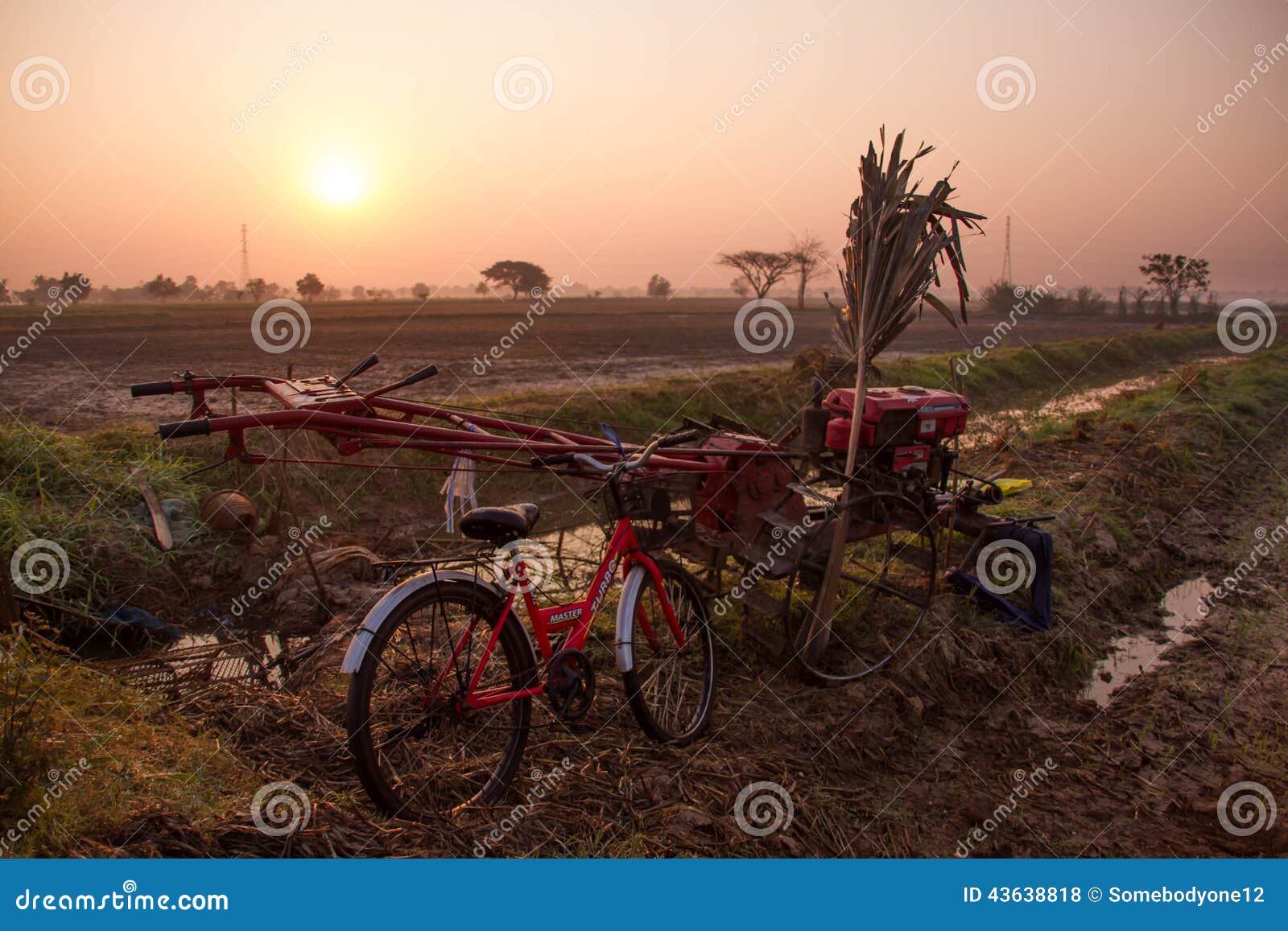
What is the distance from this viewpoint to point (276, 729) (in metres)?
3.79

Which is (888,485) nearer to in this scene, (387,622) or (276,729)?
(387,622)

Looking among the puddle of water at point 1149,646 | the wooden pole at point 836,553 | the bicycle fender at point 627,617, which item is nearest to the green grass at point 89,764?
the bicycle fender at point 627,617

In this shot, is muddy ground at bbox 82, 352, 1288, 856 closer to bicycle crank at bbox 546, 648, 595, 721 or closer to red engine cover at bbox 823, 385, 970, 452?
bicycle crank at bbox 546, 648, 595, 721

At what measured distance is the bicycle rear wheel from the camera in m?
3.02

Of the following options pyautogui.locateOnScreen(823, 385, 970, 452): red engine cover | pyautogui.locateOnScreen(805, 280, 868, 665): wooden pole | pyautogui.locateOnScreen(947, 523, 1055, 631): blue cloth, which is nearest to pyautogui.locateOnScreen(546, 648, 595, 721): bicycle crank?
pyautogui.locateOnScreen(805, 280, 868, 665): wooden pole

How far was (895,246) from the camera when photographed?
4.68 m

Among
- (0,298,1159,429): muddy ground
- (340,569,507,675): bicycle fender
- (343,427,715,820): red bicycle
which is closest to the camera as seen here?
(340,569,507,675): bicycle fender

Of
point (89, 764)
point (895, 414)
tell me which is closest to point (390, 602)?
point (89, 764)

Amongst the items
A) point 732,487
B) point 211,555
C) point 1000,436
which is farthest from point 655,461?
→ point 1000,436

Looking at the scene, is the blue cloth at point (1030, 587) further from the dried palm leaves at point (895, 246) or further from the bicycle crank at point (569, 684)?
the bicycle crank at point (569, 684)

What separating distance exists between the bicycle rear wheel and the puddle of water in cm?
350

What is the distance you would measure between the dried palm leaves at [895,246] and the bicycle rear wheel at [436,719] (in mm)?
2572

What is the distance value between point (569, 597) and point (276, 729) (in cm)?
210

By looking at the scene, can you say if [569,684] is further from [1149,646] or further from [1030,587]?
[1149,646]
